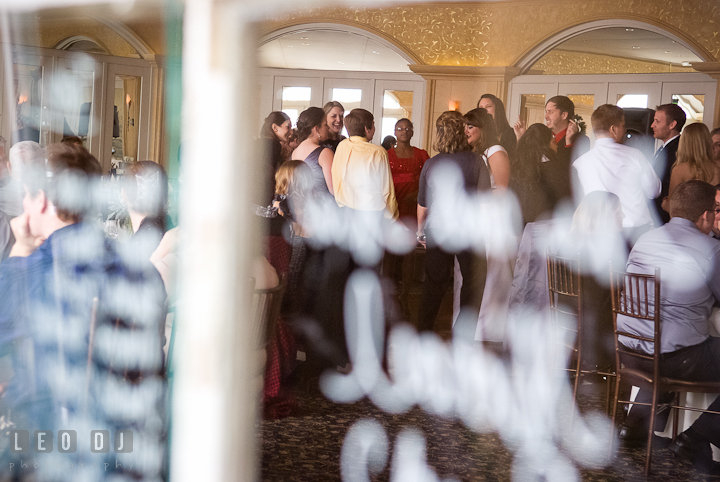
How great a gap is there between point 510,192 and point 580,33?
4.01 m

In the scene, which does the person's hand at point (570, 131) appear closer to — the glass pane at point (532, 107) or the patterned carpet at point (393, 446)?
the patterned carpet at point (393, 446)

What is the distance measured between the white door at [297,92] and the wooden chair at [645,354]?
576 cm

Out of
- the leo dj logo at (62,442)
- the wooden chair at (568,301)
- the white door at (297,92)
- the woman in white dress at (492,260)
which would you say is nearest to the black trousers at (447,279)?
the woman in white dress at (492,260)

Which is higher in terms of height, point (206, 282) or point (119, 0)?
point (119, 0)

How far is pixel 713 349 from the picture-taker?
2.23m

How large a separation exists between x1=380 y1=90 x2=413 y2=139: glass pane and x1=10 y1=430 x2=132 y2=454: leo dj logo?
7.02 meters

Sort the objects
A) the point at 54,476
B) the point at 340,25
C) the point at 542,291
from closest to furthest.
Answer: the point at 54,476
the point at 542,291
the point at 340,25

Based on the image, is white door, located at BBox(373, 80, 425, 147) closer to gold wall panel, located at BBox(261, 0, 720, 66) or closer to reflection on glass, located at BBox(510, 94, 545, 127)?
gold wall panel, located at BBox(261, 0, 720, 66)

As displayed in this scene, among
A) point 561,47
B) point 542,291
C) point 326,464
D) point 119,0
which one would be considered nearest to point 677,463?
point 542,291

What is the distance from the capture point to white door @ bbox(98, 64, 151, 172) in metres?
1.08

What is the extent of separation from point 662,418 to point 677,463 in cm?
22

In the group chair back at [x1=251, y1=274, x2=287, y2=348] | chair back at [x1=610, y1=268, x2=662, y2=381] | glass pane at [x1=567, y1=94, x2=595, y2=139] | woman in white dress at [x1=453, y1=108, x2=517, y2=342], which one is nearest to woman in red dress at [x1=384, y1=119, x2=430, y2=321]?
woman in white dress at [x1=453, y1=108, x2=517, y2=342]

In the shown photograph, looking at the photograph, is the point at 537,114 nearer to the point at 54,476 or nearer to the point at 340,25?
the point at 340,25

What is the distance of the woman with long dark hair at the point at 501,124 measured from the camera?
136 inches
